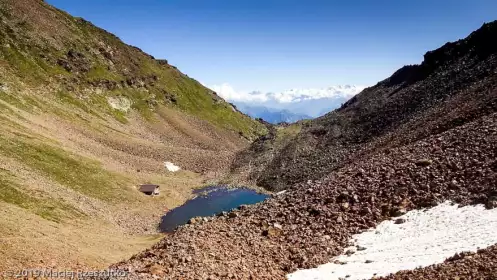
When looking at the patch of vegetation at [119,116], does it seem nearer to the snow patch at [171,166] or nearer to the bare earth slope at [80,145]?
the bare earth slope at [80,145]

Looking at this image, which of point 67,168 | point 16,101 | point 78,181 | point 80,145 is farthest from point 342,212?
point 16,101

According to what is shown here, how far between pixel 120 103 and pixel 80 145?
6757cm

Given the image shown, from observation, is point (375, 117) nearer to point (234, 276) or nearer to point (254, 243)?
point (254, 243)

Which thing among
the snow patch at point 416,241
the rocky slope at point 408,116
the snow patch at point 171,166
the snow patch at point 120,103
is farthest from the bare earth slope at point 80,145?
the rocky slope at point 408,116

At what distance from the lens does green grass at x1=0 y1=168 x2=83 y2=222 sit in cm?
4962

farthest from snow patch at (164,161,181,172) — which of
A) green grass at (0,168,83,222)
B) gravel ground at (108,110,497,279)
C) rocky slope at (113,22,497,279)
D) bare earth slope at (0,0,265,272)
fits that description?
gravel ground at (108,110,497,279)

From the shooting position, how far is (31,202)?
51.6 metres

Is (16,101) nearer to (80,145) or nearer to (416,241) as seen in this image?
(80,145)

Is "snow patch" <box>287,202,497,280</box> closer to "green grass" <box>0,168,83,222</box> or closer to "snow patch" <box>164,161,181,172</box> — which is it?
"green grass" <box>0,168,83,222</box>

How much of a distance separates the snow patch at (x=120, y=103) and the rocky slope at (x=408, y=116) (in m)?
60.9

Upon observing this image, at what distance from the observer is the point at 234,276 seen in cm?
2702

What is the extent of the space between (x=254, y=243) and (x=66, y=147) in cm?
6287

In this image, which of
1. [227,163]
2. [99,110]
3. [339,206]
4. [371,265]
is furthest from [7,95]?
[371,265]

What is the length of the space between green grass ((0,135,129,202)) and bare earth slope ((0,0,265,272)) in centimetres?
25
